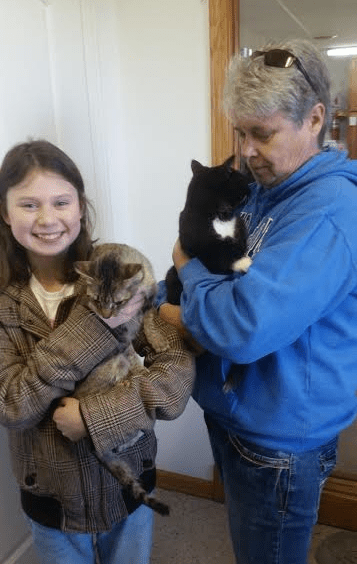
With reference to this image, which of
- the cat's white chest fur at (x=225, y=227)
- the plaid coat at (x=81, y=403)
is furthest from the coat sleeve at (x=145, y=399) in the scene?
the cat's white chest fur at (x=225, y=227)

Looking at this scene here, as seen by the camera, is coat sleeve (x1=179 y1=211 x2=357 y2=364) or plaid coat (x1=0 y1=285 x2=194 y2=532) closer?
coat sleeve (x1=179 y1=211 x2=357 y2=364)

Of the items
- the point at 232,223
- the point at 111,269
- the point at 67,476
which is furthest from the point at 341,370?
the point at 67,476

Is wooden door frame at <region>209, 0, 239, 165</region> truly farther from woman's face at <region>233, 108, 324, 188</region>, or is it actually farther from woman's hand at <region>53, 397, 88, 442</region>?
woman's hand at <region>53, 397, 88, 442</region>

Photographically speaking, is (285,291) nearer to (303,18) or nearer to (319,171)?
(319,171)

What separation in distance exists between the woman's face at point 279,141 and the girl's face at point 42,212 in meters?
0.46

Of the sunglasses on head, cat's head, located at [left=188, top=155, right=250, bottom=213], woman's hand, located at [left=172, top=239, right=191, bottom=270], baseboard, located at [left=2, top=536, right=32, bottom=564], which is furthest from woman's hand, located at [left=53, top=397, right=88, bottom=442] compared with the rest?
baseboard, located at [left=2, top=536, right=32, bottom=564]

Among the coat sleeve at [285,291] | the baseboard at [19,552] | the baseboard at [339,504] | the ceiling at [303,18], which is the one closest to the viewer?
the coat sleeve at [285,291]

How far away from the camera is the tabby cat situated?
1.10m

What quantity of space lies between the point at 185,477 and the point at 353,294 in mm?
1718

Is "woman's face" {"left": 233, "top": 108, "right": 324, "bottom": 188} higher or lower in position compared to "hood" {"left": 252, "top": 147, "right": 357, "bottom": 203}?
higher

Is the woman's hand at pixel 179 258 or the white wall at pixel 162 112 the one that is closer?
the woman's hand at pixel 179 258

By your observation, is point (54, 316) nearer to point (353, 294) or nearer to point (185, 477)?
point (353, 294)

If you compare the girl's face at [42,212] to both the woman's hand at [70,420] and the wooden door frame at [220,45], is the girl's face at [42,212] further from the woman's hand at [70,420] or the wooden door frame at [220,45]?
the wooden door frame at [220,45]

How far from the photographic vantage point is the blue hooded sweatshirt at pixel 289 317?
2.86 feet
